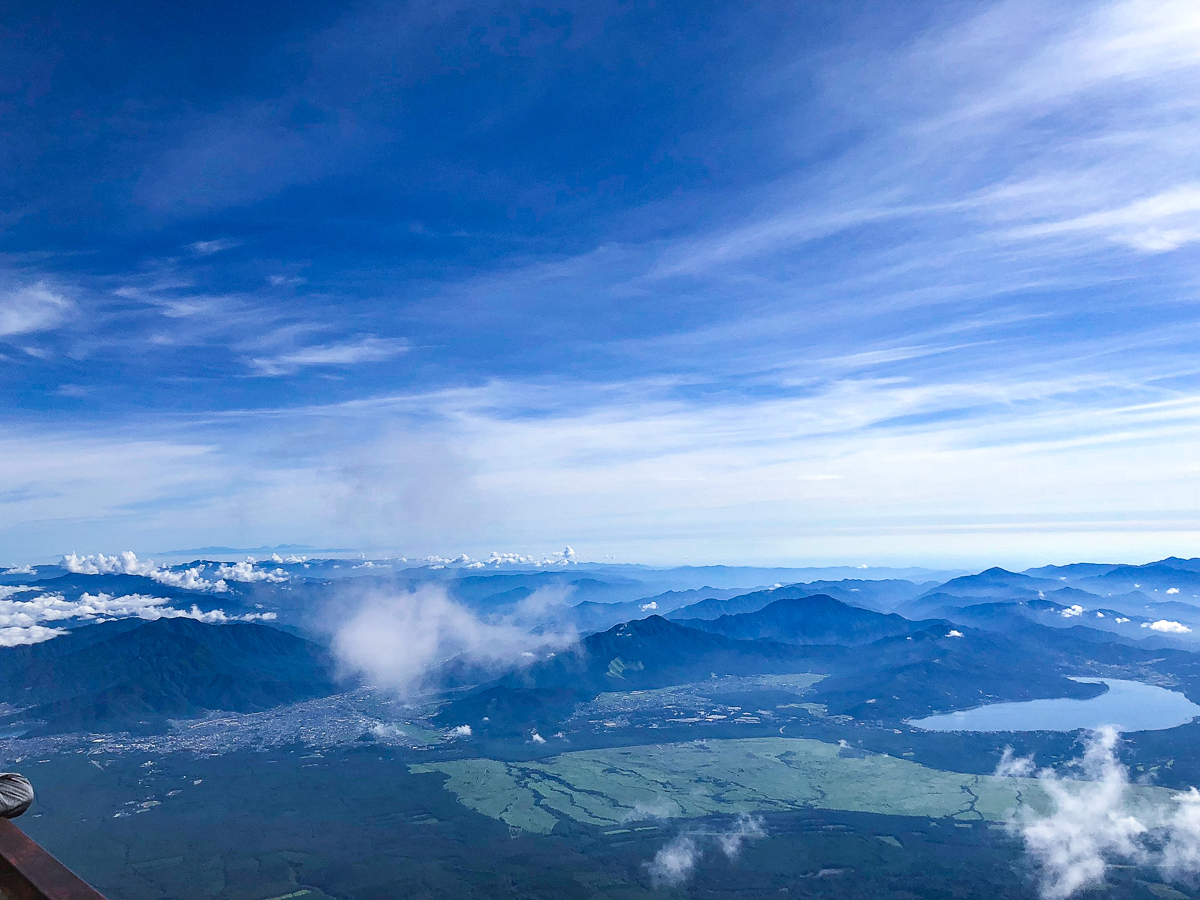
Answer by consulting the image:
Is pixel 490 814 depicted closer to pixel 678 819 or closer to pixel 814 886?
pixel 678 819

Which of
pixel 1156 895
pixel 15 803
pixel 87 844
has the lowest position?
pixel 87 844

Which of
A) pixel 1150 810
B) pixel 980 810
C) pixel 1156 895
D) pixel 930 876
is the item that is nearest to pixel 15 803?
pixel 930 876

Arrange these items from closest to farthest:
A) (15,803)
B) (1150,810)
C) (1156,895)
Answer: (15,803) → (1156,895) → (1150,810)

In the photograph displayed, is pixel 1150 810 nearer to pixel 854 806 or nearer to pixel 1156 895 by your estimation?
pixel 1156 895

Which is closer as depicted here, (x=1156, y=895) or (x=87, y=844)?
(x=1156, y=895)

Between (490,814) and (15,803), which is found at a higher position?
(15,803)

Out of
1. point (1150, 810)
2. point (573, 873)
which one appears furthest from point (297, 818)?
point (1150, 810)

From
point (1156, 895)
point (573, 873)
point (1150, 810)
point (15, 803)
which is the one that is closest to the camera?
point (15, 803)
